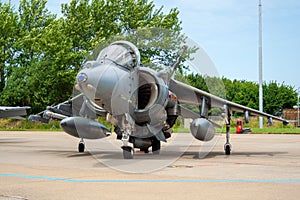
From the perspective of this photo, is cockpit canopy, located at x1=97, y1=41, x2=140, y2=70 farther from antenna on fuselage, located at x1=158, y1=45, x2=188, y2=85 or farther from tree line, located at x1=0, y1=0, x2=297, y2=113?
tree line, located at x1=0, y1=0, x2=297, y2=113

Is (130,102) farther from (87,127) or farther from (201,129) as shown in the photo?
(201,129)

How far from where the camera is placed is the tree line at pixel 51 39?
47.3 meters

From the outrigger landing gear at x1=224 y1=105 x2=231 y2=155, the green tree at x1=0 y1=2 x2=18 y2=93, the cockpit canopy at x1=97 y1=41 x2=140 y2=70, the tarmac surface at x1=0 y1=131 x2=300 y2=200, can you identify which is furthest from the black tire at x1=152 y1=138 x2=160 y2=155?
the green tree at x1=0 y1=2 x2=18 y2=93

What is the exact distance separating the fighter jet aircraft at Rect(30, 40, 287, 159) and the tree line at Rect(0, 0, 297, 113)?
24.3 meters

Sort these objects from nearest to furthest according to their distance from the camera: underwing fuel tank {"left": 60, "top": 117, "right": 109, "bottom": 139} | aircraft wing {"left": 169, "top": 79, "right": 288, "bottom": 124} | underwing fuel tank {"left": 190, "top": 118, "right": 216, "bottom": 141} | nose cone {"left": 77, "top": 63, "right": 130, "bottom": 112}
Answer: nose cone {"left": 77, "top": 63, "right": 130, "bottom": 112} < underwing fuel tank {"left": 190, "top": 118, "right": 216, "bottom": 141} < underwing fuel tank {"left": 60, "top": 117, "right": 109, "bottom": 139} < aircraft wing {"left": 169, "top": 79, "right": 288, "bottom": 124}

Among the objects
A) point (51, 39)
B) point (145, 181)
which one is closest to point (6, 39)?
point (51, 39)

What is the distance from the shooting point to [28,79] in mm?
53500

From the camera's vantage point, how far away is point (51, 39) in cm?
5209

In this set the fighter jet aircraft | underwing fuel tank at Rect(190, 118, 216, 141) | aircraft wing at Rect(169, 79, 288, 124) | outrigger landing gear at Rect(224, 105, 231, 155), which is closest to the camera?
the fighter jet aircraft

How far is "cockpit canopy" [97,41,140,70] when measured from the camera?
13641 mm

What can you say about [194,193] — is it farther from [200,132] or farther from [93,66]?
[200,132]

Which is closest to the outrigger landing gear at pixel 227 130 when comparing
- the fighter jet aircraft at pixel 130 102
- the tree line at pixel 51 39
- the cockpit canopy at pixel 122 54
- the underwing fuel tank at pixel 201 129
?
the fighter jet aircraft at pixel 130 102

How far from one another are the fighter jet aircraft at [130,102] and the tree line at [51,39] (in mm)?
24339

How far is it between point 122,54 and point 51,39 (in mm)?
39798
